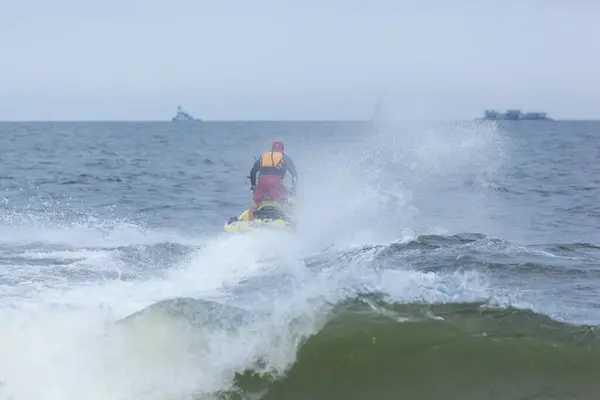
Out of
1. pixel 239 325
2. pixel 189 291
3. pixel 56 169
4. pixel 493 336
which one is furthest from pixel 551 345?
pixel 56 169

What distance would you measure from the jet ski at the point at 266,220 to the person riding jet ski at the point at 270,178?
117 millimetres

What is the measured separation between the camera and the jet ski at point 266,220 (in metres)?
13.1

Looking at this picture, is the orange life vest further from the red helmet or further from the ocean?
the ocean

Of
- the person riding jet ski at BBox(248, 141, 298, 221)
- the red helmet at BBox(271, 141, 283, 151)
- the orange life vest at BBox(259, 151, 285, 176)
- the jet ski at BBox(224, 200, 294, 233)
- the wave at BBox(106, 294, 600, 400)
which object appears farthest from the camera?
the red helmet at BBox(271, 141, 283, 151)

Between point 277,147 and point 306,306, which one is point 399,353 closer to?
point 306,306

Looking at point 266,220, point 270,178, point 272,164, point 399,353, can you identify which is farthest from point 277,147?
point 399,353

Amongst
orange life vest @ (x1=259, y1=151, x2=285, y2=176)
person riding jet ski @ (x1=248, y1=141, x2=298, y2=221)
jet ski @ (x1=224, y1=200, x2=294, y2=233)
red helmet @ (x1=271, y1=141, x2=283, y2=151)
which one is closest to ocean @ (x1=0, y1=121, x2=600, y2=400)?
jet ski @ (x1=224, y1=200, x2=294, y2=233)

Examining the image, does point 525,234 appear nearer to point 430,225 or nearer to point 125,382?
point 430,225

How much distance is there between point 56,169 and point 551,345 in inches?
1085

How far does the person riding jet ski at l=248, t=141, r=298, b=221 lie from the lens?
14.0 meters

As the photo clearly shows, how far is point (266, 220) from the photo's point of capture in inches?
523

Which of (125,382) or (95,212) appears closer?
(125,382)

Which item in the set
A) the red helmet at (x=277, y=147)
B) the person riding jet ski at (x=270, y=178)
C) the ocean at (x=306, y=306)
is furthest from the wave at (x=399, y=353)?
the red helmet at (x=277, y=147)

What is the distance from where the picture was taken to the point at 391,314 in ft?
27.1
